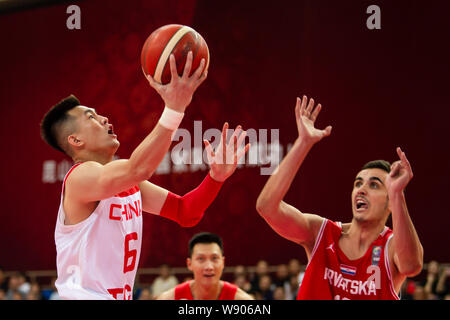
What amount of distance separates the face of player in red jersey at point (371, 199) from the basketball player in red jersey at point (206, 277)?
2.10 metres

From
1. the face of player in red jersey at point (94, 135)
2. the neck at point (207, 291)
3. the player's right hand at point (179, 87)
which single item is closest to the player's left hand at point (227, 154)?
the face of player in red jersey at point (94, 135)

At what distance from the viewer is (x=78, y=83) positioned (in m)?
12.8

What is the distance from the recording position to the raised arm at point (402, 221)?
342 centimetres

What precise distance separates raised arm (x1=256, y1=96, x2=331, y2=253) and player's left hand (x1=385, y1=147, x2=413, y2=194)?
0.41 m

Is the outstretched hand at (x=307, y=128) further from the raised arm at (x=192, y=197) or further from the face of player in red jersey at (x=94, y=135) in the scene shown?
the face of player in red jersey at (x=94, y=135)

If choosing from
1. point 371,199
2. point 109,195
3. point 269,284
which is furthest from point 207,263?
point 269,284

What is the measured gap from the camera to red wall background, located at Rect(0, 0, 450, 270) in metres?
9.88

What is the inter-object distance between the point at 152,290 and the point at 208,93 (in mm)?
3647

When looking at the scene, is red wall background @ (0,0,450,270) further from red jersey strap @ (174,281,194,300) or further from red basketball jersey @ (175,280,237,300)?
red jersey strap @ (174,281,194,300)

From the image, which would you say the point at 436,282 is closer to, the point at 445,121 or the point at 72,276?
the point at 445,121

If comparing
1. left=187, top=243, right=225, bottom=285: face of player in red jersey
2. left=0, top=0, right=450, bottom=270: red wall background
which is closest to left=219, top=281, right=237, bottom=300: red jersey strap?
left=187, top=243, right=225, bottom=285: face of player in red jersey

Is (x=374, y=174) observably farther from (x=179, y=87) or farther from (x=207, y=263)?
(x=207, y=263)

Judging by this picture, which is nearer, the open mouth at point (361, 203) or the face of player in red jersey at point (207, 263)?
the open mouth at point (361, 203)
